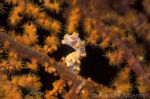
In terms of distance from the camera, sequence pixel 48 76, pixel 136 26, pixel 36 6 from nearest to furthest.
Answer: pixel 136 26, pixel 36 6, pixel 48 76

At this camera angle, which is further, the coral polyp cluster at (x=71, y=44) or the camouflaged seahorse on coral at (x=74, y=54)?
the camouflaged seahorse on coral at (x=74, y=54)

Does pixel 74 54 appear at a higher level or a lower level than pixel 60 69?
higher

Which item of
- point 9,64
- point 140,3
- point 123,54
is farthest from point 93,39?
point 9,64

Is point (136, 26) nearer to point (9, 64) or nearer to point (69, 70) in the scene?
point (69, 70)

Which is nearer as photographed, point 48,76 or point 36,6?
point 36,6

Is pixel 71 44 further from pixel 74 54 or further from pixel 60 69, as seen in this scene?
pixel 60 69

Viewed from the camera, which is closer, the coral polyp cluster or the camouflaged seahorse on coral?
the coral polyp cluster

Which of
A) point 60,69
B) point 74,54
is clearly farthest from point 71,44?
point 60,69

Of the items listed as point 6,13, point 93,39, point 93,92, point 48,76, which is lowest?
point 93,92
